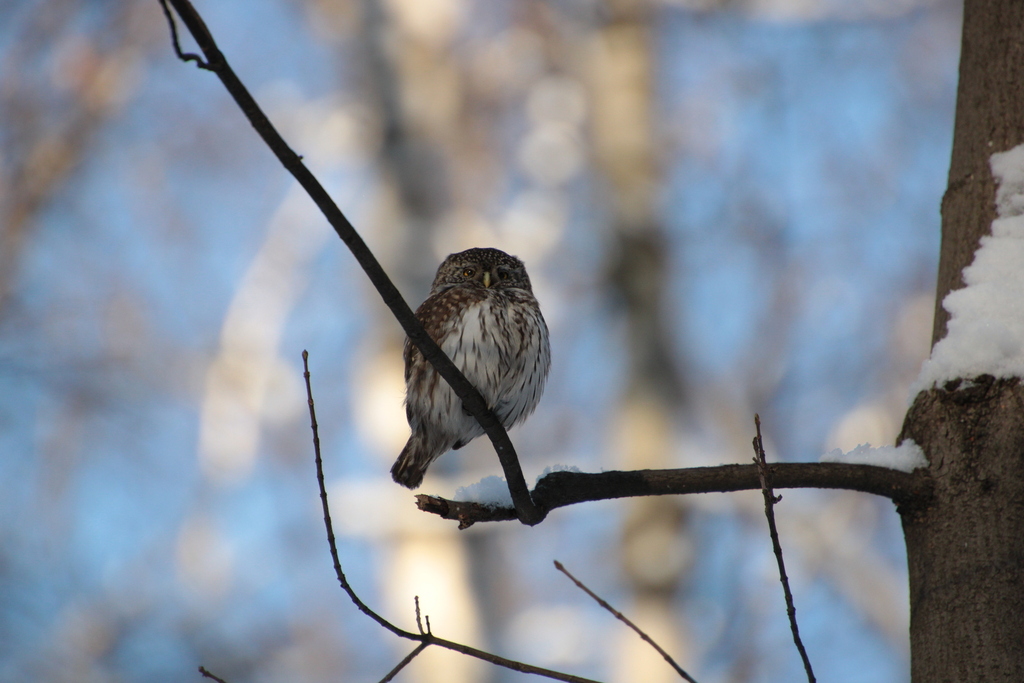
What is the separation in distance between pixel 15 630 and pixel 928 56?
390 inches

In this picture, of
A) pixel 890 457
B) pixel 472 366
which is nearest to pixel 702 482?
pixel 890 457

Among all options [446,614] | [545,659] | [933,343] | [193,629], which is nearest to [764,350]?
[545,659]

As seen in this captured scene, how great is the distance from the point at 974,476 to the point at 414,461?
1952 millimetres

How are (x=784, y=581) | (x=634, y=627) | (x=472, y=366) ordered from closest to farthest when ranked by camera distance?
(x=784, y=581), (x=634, y=627), (x=472, y=366)

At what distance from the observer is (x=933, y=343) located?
2129 mm

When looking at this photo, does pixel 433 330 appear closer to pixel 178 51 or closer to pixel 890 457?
pixel 890 457

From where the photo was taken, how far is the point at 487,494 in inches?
83.2

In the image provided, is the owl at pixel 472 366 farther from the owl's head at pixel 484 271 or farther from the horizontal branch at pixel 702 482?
the horizontal branch at pixel 702 482

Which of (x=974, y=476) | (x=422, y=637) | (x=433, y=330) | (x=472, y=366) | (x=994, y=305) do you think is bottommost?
(x=422, y=637)

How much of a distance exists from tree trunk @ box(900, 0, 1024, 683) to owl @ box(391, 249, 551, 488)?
4.81 feet

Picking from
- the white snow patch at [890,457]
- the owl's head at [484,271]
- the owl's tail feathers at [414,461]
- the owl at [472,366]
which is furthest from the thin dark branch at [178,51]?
the owl's head at [484,271]

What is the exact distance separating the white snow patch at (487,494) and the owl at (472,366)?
0.87 m

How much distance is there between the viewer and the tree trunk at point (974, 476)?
1.77 m

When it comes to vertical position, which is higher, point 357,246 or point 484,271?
point 484,271
